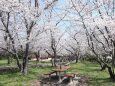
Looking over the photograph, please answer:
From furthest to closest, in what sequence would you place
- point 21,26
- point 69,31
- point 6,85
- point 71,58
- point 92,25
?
point 71,58 < point 69,31 < point 21,26 < point 92,25 < point 6,85

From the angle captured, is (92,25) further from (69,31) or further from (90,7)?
(69,31)

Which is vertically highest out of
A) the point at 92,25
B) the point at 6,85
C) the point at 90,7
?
the point at 90,7

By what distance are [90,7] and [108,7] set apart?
5.34ft

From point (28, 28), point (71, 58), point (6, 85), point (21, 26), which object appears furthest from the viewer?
point (71, 58)

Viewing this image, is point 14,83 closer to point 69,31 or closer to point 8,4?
point 8,4

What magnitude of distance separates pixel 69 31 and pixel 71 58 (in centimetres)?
1658

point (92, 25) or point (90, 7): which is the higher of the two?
point (90, 7)

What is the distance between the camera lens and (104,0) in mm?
19844

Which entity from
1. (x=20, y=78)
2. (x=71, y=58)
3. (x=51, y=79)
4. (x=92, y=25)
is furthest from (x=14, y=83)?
(x=71, y=58)

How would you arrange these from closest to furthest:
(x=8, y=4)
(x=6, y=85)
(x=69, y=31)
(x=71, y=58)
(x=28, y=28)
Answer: (x=6, y=85), (x=8, y=4), (x=28, y=28), (x=69, y=31), (x=71, y=58)

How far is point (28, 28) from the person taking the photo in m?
22.2

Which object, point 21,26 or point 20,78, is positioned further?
point 21,26

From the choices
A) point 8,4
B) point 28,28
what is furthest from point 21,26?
point 8,4

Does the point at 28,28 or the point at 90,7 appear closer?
the point at 90,7
